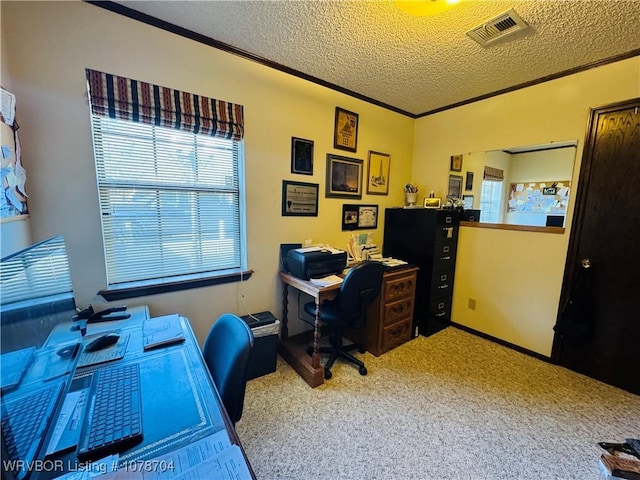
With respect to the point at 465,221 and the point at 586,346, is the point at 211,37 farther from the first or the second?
the point at 586,346

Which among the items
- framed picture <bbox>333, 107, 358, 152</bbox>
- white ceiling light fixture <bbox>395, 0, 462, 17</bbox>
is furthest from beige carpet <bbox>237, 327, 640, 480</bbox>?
white ceiling light fixture <bbox>395, 0, 462, 17</bbox>

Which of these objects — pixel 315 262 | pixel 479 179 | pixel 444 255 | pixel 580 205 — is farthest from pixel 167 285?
pixel 580 205

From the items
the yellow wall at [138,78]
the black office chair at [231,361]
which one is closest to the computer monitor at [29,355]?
the black office chair at [231,361]

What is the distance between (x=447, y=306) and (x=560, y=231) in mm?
1305

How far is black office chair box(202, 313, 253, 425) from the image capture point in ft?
3.32

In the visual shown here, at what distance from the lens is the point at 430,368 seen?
2.29 metres

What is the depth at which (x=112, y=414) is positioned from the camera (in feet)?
2.69

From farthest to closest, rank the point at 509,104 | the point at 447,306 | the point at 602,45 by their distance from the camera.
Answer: the point at 447,306 < the point at 509,104 < the point at 602,45

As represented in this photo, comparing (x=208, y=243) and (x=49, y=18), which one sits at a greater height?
(x=49, y=18)

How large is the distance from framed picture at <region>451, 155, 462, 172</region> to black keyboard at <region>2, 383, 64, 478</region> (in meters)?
3.46

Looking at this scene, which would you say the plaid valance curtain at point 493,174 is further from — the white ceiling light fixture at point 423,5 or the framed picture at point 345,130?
the white ceiling light fixture at point 423,5

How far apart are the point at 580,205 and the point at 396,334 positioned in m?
1.93

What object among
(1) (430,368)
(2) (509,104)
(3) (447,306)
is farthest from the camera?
(3) (447,306)

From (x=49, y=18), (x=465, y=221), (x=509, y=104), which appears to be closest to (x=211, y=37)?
(x=49, y=18)
